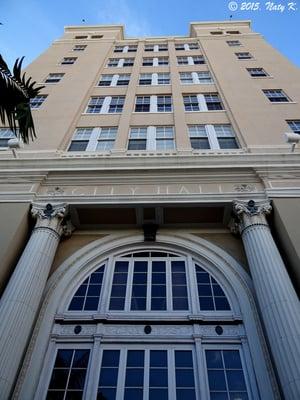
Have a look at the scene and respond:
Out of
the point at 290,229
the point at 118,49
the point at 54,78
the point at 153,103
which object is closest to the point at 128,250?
the point at 290,229

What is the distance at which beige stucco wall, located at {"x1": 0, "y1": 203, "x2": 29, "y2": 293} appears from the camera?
934 centimetres

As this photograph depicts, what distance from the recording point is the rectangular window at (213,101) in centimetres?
1823

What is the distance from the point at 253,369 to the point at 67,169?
871 centimetres

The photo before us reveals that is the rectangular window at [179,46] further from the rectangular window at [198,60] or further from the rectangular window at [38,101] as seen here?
the rectangular window at [38,101]

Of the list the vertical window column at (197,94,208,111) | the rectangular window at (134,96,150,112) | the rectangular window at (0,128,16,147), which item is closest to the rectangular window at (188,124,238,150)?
the vertical window column at (197,94,208,111)

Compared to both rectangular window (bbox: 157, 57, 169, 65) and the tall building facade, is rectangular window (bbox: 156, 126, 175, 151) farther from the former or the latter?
rectangular window (bbox: 157, 57, 169, 65)

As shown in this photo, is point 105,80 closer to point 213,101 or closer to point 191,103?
point 191,103

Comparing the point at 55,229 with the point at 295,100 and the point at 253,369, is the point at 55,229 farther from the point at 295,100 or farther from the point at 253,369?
the point at 295,100

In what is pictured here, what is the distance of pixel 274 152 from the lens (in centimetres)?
1308

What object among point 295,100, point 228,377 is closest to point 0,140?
point 228,377

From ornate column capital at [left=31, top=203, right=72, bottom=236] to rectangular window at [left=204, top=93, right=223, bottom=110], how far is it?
1078 centimetres

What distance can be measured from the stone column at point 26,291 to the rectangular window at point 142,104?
939 cm

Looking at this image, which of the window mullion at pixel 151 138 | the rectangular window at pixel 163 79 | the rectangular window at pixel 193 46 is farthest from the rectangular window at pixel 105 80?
the rectangular window at pixel 193 46

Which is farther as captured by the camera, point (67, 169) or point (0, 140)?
point (0, 140)
